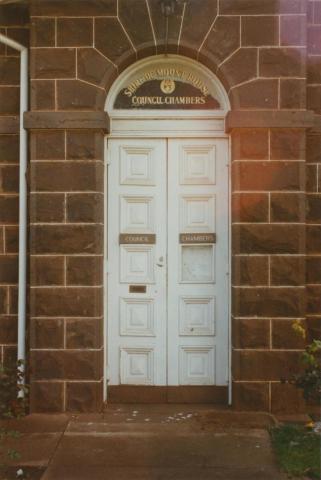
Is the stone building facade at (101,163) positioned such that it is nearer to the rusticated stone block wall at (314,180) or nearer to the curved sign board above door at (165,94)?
the rusticated stone block wall at (314,180)

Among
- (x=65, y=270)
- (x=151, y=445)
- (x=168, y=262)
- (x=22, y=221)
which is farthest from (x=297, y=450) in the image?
(x=22, y=221)

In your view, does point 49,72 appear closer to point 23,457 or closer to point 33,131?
point 33,131

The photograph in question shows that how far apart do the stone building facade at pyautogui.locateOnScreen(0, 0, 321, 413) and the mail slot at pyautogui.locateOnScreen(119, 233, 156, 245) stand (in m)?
0.36

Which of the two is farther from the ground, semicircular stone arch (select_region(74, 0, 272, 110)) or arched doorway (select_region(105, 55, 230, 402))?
semicircular stone arch (select_region(74, 0, 272, 110))

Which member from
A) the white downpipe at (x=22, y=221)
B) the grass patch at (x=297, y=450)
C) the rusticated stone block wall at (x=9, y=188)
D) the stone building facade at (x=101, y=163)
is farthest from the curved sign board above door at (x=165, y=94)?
the grass patch at (x=297, y=450)

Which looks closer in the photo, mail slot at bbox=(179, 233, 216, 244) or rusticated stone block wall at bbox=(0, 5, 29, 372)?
rusticated stone block wall at bbox=(0, 5, 29, 372)

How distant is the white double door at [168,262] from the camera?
5.74 meters

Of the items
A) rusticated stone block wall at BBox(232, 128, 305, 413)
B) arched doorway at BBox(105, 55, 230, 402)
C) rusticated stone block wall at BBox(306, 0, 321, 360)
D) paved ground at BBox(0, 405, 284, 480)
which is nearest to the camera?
paved ground at BBox(0, 405, 284, 480)

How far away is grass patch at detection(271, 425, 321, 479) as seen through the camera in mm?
4277

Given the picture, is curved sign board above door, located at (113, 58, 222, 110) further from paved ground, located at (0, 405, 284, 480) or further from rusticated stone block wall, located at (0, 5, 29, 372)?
paved ground, located at (0, 405, 284, 480)

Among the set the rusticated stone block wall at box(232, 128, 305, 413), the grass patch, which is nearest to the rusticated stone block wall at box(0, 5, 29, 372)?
the rusticated stone block wall at box(232, 128, 305, 413)

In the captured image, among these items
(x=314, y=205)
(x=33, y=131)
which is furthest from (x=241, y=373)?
(x=33, y=131)

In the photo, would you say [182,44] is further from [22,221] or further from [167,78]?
[22,221]

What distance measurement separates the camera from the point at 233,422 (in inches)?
206
